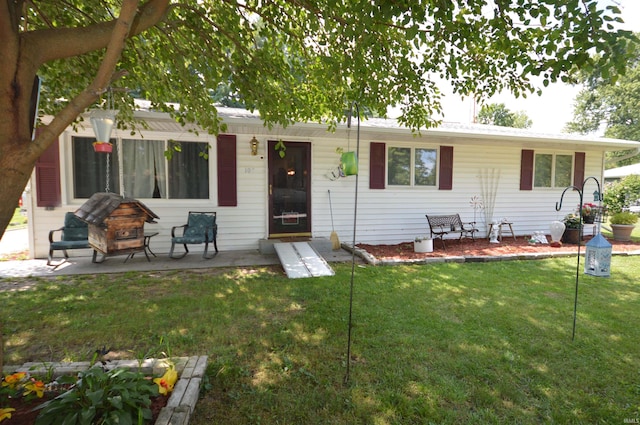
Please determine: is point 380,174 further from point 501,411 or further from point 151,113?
point 501,411

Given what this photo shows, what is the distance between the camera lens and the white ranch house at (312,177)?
5.91 meters

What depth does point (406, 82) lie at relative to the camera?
394 cm

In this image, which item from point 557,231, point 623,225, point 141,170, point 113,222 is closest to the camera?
point 113,222

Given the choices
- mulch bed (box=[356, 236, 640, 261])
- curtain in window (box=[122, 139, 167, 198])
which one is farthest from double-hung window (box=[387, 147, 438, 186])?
curtain in window (box=[122, 139, 167, 198])

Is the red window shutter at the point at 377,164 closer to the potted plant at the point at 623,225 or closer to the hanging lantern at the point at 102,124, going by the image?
the hanging lantern at the point at 102,124

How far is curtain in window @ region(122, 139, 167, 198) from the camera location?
20.1 feet

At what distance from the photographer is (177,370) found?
2.11 meters

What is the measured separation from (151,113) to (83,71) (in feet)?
4.94

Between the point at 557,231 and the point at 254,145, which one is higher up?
the point at 254,145

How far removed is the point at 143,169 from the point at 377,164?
16.2ft

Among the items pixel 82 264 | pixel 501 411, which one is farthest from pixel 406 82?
pixel 82 264

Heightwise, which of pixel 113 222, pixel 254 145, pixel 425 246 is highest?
pixel 254 145

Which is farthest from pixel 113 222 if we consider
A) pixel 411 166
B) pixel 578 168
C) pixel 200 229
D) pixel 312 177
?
pixel 578 168

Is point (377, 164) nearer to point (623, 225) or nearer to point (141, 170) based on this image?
point (141, 170)
